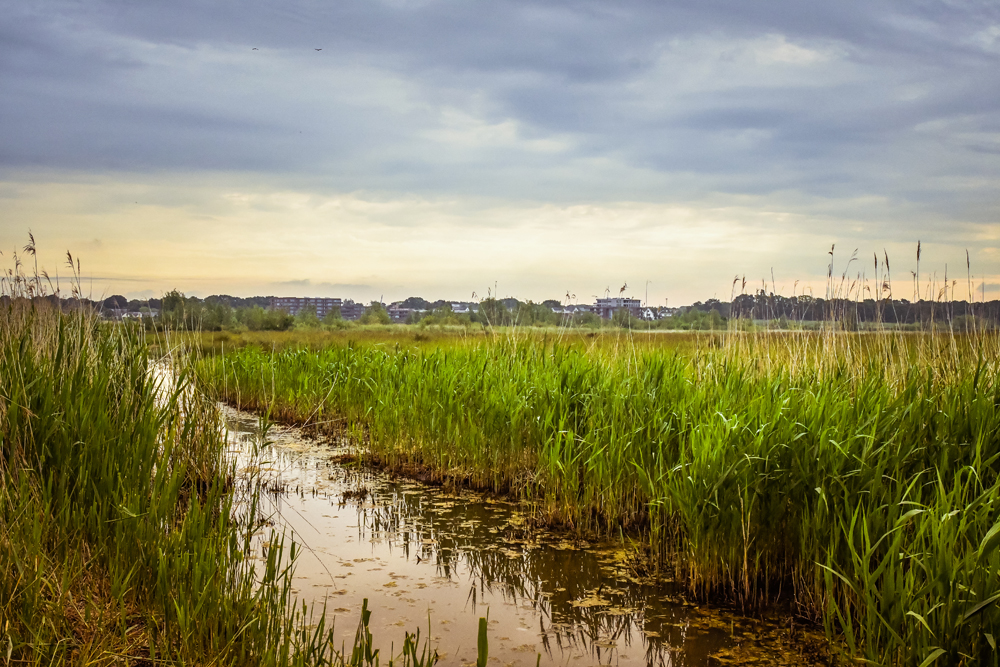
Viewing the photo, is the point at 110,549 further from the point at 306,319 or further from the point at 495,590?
the point at 306,319

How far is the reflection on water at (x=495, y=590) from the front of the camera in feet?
11.7

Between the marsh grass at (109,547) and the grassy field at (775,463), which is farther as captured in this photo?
the grassy field at (775,463)

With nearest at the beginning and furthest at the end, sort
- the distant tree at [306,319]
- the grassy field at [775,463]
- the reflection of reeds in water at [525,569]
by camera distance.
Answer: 1. the grassy field at [775,463]
2. the reflection of reeds in water at [525,569]
3. the distant tree at [306,319]

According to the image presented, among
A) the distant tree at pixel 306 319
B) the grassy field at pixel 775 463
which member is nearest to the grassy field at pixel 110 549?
the grassy field at pixel 775 463

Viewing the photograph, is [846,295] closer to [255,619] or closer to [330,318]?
[255,619]

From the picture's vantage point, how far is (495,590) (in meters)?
4.31

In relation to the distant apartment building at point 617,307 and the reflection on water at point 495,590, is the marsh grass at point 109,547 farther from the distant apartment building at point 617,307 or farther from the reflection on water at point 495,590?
the distant apartment building at point 617,307

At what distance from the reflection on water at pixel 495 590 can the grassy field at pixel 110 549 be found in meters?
0.31

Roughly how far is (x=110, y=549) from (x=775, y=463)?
395 cm

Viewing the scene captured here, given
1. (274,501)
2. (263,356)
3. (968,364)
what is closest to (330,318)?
(263,356)

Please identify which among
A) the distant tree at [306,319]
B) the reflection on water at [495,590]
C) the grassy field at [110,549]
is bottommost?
the reflection on water at [495,590]

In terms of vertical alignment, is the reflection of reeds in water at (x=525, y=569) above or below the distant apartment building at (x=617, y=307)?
below

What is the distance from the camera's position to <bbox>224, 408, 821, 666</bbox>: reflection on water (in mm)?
3576

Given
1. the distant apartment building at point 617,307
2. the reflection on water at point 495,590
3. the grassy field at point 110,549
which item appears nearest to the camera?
the grassy field at point 110,549
